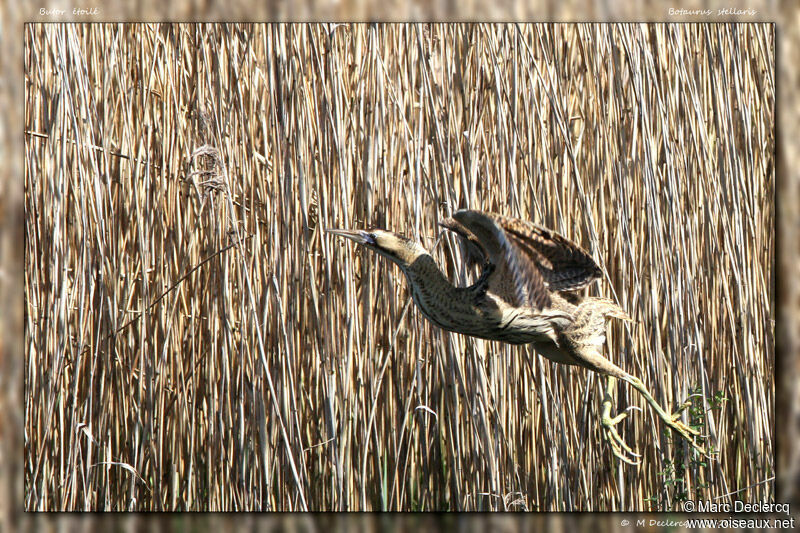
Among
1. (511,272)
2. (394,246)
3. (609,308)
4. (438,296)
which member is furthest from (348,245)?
(609,308)

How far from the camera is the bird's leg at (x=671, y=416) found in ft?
5.55

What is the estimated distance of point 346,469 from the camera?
1.81 meters

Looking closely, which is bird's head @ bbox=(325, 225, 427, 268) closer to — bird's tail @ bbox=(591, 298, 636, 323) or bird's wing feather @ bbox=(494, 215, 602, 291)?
bird's wing feather @ bbox=(494, 215, 602, 291)

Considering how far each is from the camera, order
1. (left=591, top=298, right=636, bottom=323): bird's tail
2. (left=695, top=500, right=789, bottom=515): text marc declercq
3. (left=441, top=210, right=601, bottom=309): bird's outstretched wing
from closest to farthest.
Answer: (left=441, top=210, right=601, bottom=309): bird's outstretched wing, (left=591, top=298, right=636, bottom=323): bird's tail, (left=695, top=500, right=789, bottom=515): text marc declercq

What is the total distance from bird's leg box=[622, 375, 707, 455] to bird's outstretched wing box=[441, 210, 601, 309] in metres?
0.31

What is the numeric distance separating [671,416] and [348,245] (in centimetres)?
101

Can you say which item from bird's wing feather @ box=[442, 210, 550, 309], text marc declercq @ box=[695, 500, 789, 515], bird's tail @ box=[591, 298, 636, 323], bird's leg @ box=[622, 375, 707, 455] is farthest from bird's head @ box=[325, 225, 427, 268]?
text marc declercq @ box=[695, 500, 789, 515]

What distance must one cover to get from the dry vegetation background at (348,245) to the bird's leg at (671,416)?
2.2 inches

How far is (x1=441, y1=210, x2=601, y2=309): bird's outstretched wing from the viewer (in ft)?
4.92

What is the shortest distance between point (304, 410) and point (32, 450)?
750 mm

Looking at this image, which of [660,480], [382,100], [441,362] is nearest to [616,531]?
[660,480]

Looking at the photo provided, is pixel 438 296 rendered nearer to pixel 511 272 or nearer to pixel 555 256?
pixel 511 272

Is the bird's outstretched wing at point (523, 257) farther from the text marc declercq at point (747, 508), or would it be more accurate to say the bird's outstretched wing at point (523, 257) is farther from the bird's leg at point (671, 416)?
the text marc declercq at point (747, 508)

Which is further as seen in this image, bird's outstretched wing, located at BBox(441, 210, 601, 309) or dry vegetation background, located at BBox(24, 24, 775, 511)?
dry vegetation background, located at BBox(24, 24, 775, 511)
